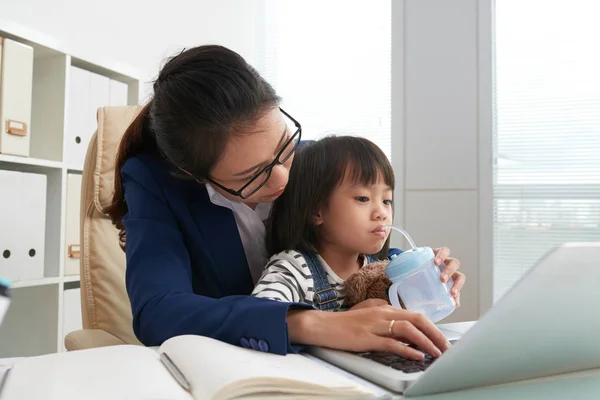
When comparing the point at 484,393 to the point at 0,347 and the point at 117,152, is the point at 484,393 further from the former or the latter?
the point at 0,347

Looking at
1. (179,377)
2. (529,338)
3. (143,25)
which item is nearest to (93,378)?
(179,377)

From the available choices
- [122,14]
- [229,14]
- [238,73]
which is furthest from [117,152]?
[229,14]

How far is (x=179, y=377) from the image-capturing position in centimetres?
59

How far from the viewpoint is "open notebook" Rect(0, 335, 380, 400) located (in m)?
0.52

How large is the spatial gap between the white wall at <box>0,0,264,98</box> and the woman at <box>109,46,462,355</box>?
3.78 feet

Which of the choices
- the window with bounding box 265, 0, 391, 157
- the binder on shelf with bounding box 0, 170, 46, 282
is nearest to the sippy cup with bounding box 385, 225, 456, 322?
the binder on shelf with bounding box 0, 170, 46, 282

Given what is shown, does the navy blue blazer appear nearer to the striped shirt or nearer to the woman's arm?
the woman's arm

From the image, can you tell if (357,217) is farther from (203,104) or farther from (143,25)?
(143,25)

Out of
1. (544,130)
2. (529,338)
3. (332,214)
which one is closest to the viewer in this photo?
(529,338)

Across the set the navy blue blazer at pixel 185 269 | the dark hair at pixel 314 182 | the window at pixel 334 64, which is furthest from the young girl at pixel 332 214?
the window at pixel 334 64

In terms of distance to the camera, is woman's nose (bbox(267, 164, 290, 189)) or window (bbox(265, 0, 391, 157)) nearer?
woman's nose (bbox(267, 164, 290, 189))

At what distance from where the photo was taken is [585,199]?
2.41 metres

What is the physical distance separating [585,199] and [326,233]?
5.48ft

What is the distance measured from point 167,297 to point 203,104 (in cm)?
34
